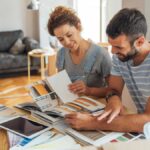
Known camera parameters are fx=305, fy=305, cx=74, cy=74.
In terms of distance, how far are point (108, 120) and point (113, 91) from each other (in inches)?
15.4

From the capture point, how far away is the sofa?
526 cm

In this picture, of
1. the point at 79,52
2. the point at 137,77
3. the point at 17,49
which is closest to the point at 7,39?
the point at 17,49

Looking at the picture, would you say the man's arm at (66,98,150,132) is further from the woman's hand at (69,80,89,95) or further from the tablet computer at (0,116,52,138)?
→ the woman's hand at (69,80,89,95)

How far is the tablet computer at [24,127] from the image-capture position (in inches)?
48.6

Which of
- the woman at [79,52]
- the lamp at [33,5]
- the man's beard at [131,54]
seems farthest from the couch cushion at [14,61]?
the man's beard at [131,54]

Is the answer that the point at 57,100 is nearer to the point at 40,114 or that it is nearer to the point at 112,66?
the point at 40,114

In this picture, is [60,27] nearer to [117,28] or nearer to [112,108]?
[117,28]

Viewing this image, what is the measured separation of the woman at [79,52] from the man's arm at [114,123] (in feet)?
1.89

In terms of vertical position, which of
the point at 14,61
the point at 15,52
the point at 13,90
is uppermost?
the point at 15,52

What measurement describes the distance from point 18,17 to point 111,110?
16.1 feet

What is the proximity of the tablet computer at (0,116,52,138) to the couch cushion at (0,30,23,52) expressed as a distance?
4.42 metres

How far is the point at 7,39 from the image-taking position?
565 centimetres

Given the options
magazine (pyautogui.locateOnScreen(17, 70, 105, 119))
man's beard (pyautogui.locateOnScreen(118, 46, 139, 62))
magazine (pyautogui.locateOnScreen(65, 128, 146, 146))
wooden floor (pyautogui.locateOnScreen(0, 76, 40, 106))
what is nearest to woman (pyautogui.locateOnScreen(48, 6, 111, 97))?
magazine (pyautogui.locateOnScreen(17, 70, 105, 119))

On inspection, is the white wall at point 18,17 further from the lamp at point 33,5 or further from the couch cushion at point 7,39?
the lamp at point 33,5
